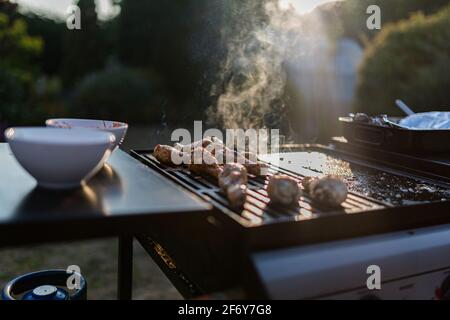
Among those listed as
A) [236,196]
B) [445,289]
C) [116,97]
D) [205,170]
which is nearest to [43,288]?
[205,170]

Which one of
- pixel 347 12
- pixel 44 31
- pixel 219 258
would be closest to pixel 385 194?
pixel 219 258

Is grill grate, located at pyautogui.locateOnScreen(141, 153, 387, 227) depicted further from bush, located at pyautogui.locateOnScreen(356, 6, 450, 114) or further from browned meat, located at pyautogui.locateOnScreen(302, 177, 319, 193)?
bush, located at pyautogui.locateOnScreen(356, 6, 450, 114)

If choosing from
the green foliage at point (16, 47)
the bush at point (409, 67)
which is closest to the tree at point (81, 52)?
the green foliage at point (16, 47)

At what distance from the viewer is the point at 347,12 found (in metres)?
6.18

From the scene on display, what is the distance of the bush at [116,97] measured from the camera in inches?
431

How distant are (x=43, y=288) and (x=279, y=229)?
133 centimetres

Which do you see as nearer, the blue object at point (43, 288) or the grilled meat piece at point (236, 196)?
the grilled meat piece at point (236, 196)

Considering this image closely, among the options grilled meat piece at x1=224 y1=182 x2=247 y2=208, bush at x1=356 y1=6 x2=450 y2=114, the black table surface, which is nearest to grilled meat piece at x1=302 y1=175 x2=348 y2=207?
grilled meat piece at x1=224 y1=182 x2=247 y2=208

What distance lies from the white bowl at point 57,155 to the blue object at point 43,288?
84 cm

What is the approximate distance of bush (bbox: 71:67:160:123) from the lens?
10.9m

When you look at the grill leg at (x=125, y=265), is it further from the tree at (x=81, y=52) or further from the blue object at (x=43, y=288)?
the tree at (x=81, y=52)

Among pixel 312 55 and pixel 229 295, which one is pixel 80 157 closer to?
pixel 229 295
